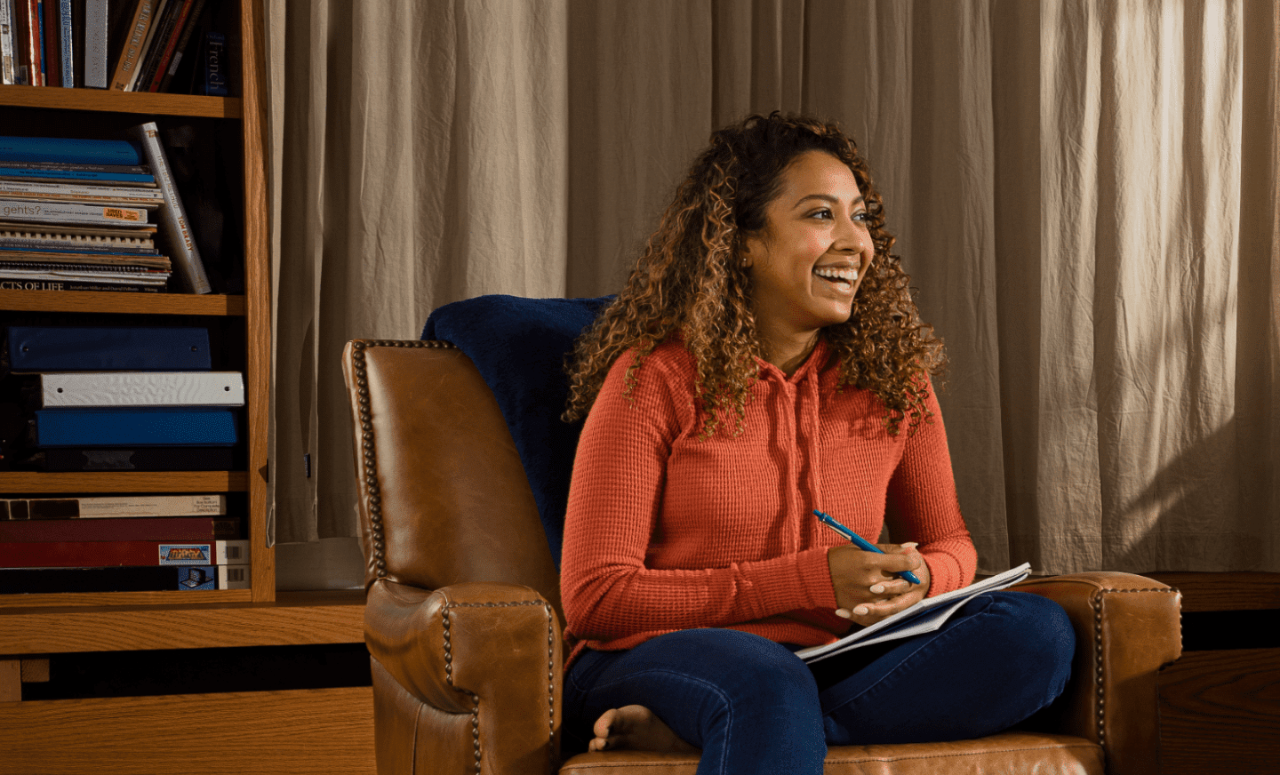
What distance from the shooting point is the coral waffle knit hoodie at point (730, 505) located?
1236mm

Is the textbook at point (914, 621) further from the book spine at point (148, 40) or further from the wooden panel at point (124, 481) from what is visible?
the book spine at point (148, 40)

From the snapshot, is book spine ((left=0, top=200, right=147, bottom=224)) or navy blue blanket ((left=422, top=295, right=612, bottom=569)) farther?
book spine ((left=0, top=200, right=147, bottom=224))

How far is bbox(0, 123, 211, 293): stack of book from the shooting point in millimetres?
1891

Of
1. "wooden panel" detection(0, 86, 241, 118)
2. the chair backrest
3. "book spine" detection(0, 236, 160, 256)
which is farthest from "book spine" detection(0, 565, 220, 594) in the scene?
"wooden panel" detection(0, 86, 241, 118)

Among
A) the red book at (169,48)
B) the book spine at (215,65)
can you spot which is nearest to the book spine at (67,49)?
the red book at (169,48)

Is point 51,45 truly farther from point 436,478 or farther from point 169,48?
point 436,478

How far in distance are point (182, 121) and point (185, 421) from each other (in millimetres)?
576

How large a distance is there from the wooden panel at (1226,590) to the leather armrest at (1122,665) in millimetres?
1246

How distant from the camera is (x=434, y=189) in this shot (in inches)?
84.4

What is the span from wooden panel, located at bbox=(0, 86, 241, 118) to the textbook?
1.44 m

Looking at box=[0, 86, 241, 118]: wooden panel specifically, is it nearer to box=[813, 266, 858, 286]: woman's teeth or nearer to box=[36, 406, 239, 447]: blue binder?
box=[36, 406, 239, 447]: blue binder

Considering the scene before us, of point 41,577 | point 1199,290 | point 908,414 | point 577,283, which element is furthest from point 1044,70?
point 41,577

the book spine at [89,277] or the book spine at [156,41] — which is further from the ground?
the book spine at [156,41]

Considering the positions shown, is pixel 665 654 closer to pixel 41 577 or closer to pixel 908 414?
pixel 908 414
